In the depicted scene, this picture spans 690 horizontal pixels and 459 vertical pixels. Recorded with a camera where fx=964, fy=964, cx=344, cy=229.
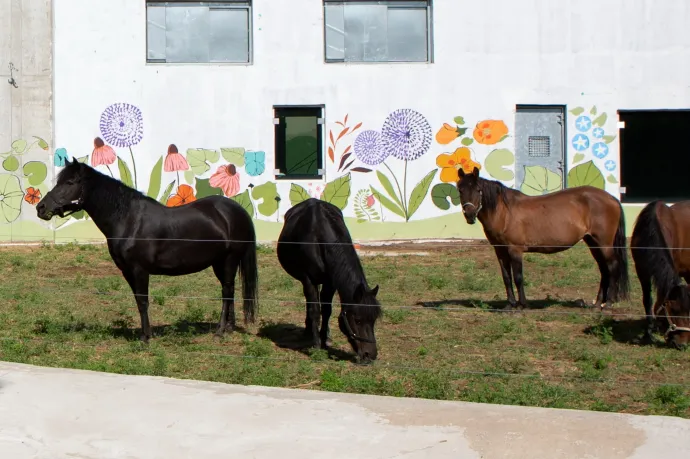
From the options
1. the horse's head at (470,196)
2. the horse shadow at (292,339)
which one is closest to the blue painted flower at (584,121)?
the horse's head at (470,196)

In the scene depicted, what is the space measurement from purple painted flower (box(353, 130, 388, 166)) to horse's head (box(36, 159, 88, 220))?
9.90 meters

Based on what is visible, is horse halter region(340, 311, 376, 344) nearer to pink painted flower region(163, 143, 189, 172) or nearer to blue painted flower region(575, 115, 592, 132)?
pink painted flower region(163, 143, 189, 172)

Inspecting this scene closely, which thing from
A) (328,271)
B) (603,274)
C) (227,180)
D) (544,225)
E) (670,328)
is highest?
(227,180)

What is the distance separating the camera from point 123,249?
1013 centimetres

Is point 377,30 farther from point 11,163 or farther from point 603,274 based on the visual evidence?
point 603,274

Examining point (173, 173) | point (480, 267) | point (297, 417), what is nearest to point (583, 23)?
point (480, 267)

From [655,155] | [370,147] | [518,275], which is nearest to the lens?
[518,275]

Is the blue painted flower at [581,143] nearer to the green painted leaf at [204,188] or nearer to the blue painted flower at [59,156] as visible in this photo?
the green painted leaf at [204,188]

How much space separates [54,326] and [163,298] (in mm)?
1986

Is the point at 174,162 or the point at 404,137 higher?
the point at 404,137

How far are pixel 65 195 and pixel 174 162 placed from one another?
9.36 meters

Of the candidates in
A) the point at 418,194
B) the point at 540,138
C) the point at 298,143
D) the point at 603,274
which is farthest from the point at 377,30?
the point at 603,274

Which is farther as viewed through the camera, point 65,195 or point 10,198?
point 10,198

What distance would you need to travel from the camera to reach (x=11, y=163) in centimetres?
1925
